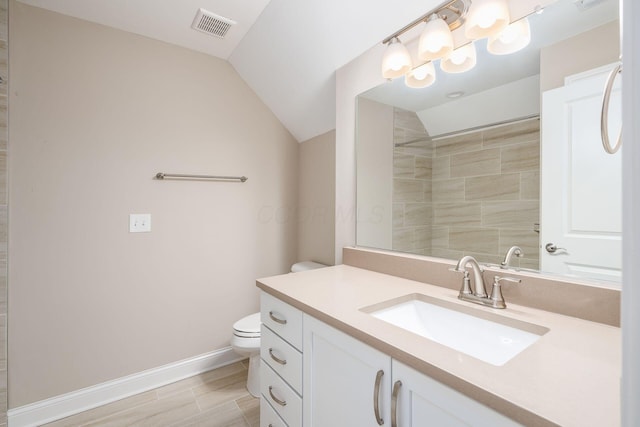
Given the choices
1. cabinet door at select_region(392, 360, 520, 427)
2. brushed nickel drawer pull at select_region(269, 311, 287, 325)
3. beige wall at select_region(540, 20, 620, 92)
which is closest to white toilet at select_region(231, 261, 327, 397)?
brushed nickel drawer pull at select_region(269, 311, 287, 325)

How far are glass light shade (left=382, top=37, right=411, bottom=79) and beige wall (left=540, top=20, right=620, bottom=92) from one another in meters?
0.51

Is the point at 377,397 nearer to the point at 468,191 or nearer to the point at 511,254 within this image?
the point at 511,254

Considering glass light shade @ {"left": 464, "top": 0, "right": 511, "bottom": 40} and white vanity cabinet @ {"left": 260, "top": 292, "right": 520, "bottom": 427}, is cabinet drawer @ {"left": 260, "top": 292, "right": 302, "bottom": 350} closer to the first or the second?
white vanity cabinet @ {"left": 260, "top": 292, "right": 520, "bottom": 427}

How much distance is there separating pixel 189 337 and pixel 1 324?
97 cm

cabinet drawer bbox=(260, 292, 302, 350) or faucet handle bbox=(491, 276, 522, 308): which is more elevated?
faucet handle bbox=(491, 276, 522, 308)

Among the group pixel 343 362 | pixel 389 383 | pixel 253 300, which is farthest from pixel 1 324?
pixel 389 383

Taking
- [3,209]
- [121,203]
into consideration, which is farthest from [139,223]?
[3,209]

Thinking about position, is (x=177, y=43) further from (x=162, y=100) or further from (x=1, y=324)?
(x=1, y=324)

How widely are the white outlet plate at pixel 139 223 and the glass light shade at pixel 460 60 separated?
1.94 metres

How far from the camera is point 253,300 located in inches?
92.1

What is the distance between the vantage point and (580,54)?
0.91m

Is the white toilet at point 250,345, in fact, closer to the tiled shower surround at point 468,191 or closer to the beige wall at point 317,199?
the beige wall at point 317,199

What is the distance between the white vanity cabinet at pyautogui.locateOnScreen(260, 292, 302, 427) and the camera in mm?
1070

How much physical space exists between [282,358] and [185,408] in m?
1.06
